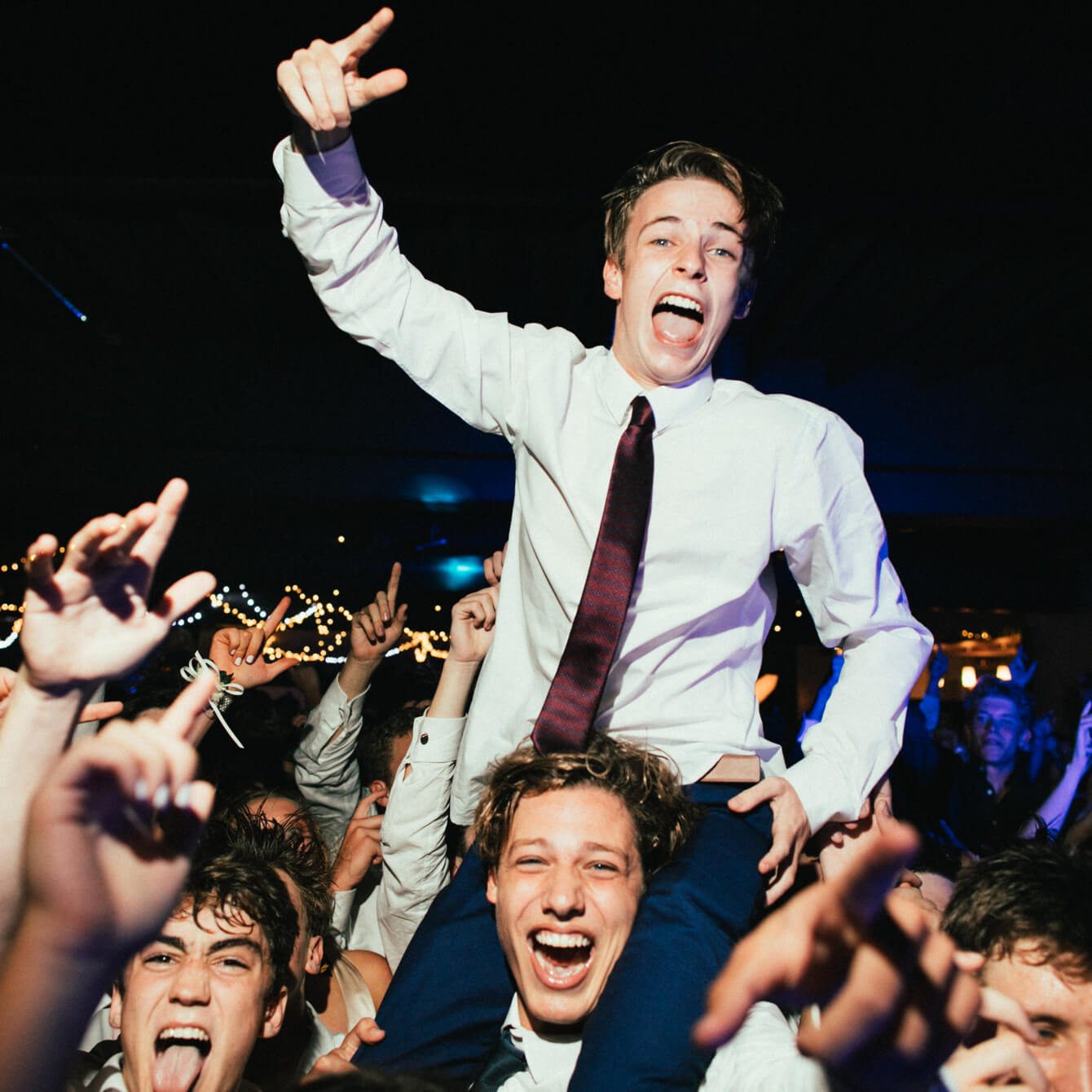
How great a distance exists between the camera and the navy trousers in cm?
118

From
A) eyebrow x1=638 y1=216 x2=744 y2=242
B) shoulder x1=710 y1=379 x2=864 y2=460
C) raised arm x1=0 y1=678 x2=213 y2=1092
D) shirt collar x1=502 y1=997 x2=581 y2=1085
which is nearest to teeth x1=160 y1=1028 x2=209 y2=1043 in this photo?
shirt collar x1=502 y1=997 x2=581 y2=1085

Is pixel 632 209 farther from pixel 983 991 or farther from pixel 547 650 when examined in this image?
pixel 983 991

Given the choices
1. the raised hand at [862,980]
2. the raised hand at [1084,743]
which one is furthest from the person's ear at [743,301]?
the raised hand at [1084,743]

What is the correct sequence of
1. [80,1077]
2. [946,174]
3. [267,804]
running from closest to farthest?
[80,1077], [267,804], [946,174]

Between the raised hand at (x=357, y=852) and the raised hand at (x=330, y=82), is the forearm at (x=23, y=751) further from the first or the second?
the raised hand at (x=357, y=852)

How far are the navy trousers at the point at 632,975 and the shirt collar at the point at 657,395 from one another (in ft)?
2.02

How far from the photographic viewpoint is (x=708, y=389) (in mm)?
1654

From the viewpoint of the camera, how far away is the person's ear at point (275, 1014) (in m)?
1.70

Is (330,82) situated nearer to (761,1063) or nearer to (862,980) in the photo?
(862,980)

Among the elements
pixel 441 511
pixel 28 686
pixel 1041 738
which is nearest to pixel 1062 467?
pixel 1041 738

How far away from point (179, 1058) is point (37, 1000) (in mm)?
1076

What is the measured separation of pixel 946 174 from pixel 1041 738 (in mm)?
3598

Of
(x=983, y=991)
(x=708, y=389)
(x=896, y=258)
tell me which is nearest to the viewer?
(x=983, y=991)

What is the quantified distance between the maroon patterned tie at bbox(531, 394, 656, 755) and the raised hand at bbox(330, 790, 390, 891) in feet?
3.96
